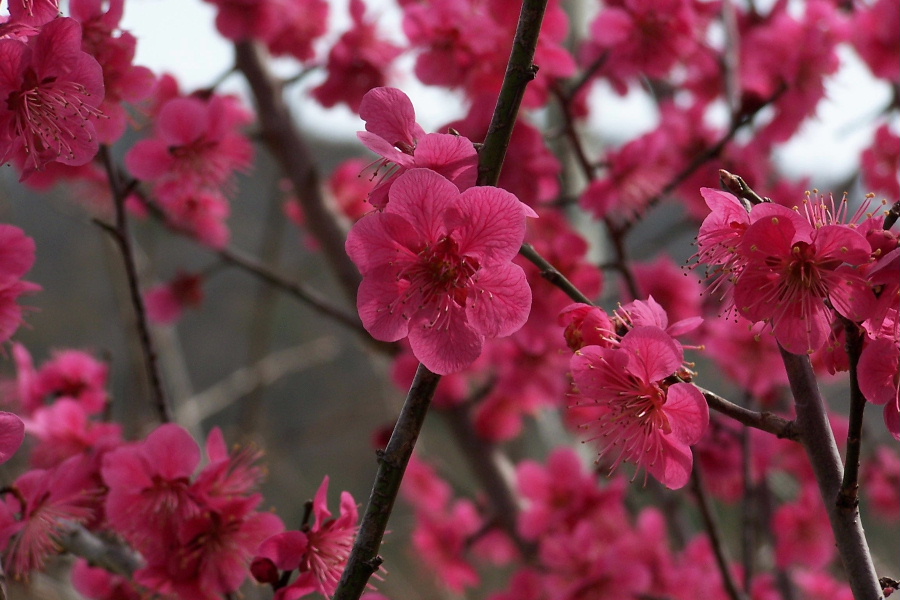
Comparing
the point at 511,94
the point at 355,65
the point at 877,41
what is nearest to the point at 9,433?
the point at 511,94

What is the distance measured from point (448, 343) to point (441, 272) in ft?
0.26

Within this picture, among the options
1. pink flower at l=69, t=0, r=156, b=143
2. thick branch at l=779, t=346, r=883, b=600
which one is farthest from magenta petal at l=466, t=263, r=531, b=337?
pink flower at l=69, t=0, r=156, b=143

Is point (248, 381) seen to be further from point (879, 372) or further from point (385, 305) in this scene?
point (879, 372)

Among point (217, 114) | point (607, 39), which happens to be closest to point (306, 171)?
point (217, 114)

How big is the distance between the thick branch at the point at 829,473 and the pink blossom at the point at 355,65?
1.39 m

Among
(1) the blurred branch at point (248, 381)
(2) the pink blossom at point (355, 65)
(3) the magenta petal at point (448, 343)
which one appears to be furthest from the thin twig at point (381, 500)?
(1) the blurred branch at point (248, 381)

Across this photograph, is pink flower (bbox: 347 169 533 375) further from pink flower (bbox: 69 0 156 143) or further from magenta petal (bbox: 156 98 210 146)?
magenta petal (bbox: 156 98 210 146)

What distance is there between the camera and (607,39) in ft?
5.44

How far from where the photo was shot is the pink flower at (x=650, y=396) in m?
0.74

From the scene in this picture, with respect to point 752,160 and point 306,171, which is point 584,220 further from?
point 306,171

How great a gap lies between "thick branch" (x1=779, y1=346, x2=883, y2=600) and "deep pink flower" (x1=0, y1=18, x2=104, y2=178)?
0.75 meters

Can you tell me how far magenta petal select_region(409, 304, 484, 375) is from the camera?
2.55 feet

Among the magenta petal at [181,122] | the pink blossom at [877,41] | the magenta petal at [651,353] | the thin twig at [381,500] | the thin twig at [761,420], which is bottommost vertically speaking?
the thin twig at [381,500]

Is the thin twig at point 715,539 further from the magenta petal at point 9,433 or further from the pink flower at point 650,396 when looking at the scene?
the magenta petal at point 9,433
